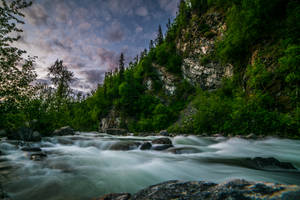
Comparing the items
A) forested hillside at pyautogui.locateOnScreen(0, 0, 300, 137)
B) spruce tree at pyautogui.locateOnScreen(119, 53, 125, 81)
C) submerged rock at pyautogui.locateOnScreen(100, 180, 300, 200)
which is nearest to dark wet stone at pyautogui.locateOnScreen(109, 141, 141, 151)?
forested hillside at pyautogui.locateOnScreen(0, 0, 300, 137)

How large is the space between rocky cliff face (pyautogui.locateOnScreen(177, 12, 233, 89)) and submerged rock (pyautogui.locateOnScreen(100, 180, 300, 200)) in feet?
86.0

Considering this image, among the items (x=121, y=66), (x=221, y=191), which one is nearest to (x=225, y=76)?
(x=221, y=191)

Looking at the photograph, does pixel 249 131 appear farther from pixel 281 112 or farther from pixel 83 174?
pixel 83 174

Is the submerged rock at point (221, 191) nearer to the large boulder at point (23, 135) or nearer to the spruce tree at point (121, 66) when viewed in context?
the large boulder at point (23, 135)

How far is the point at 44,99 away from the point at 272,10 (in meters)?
20.3

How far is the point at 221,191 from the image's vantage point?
1.40 m

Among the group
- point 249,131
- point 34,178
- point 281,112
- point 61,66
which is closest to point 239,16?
point 281,112

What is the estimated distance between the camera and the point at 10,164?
4043mm

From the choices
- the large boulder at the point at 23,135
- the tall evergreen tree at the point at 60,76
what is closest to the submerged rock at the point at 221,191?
the large boulder at the point at 23,135

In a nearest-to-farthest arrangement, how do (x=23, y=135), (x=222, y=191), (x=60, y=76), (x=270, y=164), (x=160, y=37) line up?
(x=222, y=191) < (x=270, y=164) < (x=23, y=135) < (x=60, y=76) < (x=160, y=37)

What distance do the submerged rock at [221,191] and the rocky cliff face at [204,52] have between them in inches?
1032

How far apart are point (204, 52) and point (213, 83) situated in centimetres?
716

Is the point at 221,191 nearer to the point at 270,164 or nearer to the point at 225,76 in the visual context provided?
the point at 270,164

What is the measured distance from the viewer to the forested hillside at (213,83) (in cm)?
876
